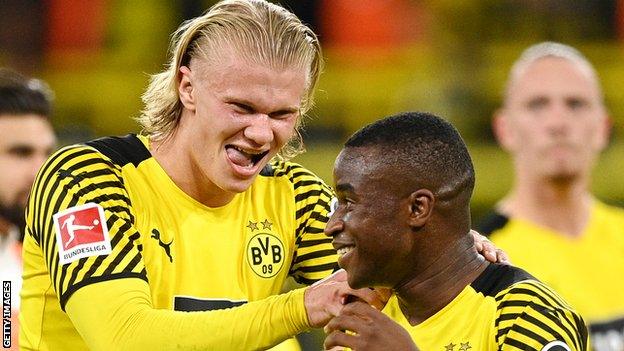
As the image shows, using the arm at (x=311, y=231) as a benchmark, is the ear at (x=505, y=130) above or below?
below

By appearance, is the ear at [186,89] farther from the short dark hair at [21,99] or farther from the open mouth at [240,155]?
the short dark hair at [21,99]

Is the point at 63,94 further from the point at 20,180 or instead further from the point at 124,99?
the point at 20,180

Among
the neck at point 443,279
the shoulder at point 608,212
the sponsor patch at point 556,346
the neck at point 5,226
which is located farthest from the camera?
the shoulder at point 608,212

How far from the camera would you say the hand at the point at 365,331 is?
9.92 feet

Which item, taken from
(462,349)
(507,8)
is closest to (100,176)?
(462,349)

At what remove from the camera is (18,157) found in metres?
6.51

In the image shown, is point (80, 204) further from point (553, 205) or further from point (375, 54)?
point (375, 54)

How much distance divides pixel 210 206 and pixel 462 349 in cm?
105

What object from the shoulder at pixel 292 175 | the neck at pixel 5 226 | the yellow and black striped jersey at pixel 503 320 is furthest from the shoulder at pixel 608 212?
the yellow and black striped jersey at pixel 503 320

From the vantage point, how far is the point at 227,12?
12.2ft

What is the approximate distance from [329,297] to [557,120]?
4320 mm

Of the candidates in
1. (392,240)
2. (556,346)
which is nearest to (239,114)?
(392,240)

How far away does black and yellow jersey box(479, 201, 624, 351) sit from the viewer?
6.92m

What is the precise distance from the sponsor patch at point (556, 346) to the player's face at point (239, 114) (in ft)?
3.27
